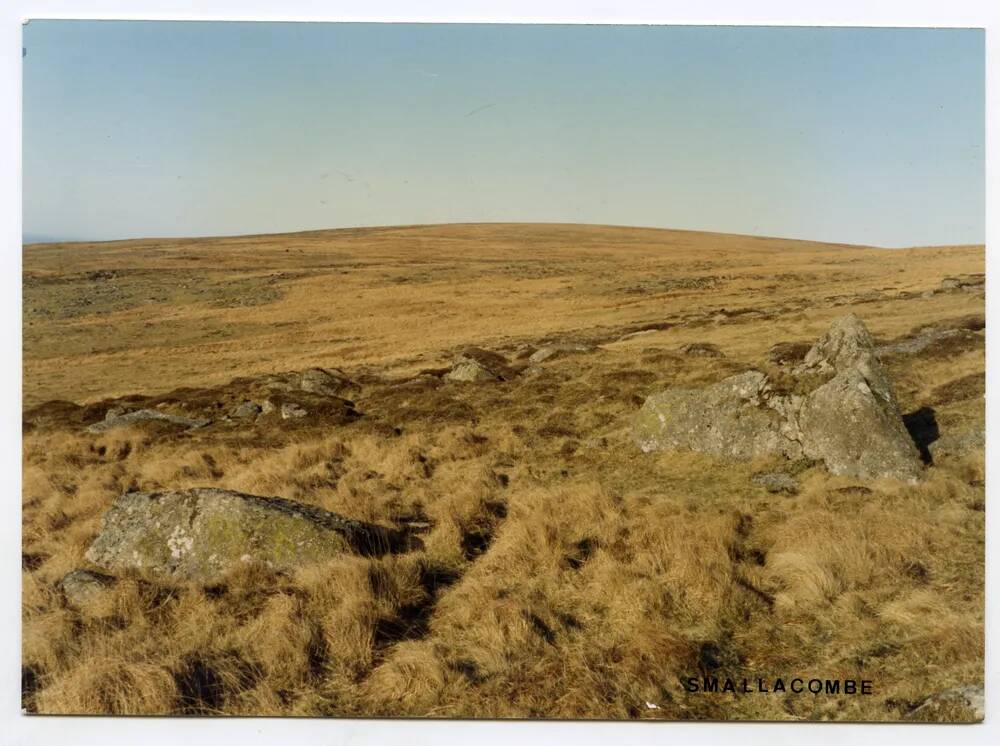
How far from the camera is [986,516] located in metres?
7.65

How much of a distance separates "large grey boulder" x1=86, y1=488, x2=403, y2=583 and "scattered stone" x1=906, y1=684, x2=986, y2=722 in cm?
552

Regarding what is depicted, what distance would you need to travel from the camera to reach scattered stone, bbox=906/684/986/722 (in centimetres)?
645

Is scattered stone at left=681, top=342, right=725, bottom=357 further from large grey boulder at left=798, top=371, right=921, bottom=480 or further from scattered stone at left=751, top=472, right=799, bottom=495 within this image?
scattered stone at left=751, top=472, right=799, bottom=495

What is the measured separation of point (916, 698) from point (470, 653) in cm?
407

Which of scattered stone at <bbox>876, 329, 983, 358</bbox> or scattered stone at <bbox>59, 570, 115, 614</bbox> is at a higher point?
scattered stone at <bbox>876, 329, 983, 358</bbox>

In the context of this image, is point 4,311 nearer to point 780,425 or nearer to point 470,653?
point 470,653

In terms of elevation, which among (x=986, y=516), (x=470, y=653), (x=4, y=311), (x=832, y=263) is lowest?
(x=470, y=653)

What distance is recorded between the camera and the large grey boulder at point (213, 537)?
23.3ft

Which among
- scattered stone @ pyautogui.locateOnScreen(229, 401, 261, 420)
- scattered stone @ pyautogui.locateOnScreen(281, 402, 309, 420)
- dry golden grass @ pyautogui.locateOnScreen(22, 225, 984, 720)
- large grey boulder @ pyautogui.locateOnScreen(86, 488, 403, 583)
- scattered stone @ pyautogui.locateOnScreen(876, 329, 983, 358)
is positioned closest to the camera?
dry golden grass @ pyautogui.locateOnScreen(22, 225, 984, 720)

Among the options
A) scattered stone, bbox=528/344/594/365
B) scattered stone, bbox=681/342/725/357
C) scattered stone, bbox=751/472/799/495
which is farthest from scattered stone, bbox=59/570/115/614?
scattered stone, bbox=681/342/725/357

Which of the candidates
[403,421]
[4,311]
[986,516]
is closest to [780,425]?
[986,516]

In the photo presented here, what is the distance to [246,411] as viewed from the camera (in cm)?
1303

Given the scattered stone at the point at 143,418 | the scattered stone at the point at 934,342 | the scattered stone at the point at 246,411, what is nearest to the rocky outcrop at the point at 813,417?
the scattered stone at the point at 934,342

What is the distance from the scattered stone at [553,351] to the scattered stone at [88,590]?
33.3 ft
